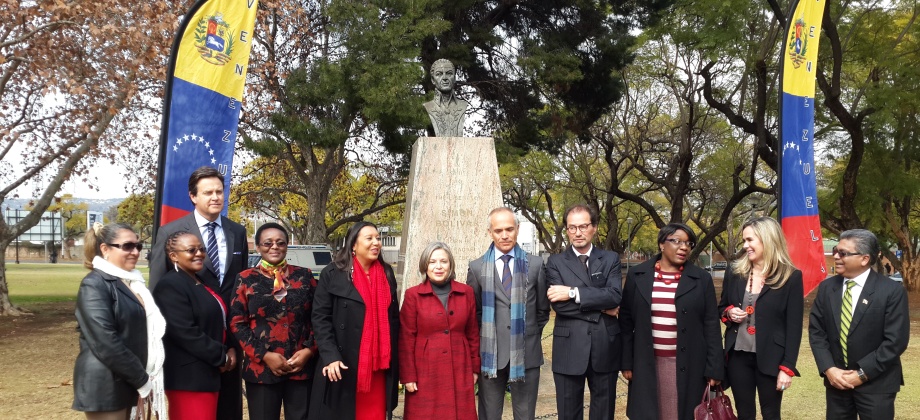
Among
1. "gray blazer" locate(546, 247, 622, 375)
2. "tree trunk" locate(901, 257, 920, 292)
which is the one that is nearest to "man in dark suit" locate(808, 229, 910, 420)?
"gray blazer" locate(546, 247, 622, 375)

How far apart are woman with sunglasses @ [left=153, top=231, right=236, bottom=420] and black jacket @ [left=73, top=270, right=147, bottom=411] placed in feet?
1.04

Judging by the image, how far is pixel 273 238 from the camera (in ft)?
13.5

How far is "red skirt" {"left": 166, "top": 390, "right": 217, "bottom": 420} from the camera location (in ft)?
12.8

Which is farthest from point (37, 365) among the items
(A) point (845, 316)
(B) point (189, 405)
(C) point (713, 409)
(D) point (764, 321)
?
(A) point (845, 316)

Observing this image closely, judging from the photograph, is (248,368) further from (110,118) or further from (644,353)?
(110,118)

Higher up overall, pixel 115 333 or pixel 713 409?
pixel 115 333

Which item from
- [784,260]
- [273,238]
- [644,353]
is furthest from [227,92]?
[784,260]

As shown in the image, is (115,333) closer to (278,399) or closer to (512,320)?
(278,399)

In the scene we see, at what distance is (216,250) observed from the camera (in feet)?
14.2

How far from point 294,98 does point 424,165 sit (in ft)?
30.4

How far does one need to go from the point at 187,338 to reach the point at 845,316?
3.46m

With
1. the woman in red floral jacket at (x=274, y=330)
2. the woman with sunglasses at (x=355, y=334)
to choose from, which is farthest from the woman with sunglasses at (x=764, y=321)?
the woman in red floral jacket at (x=274, y=330)

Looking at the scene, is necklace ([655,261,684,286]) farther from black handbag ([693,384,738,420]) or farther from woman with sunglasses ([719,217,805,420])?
black handbag ([693,384,738,420])

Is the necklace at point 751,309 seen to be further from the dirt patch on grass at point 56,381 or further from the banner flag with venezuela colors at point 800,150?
the banner flag with venezuela colors at point 800,150
